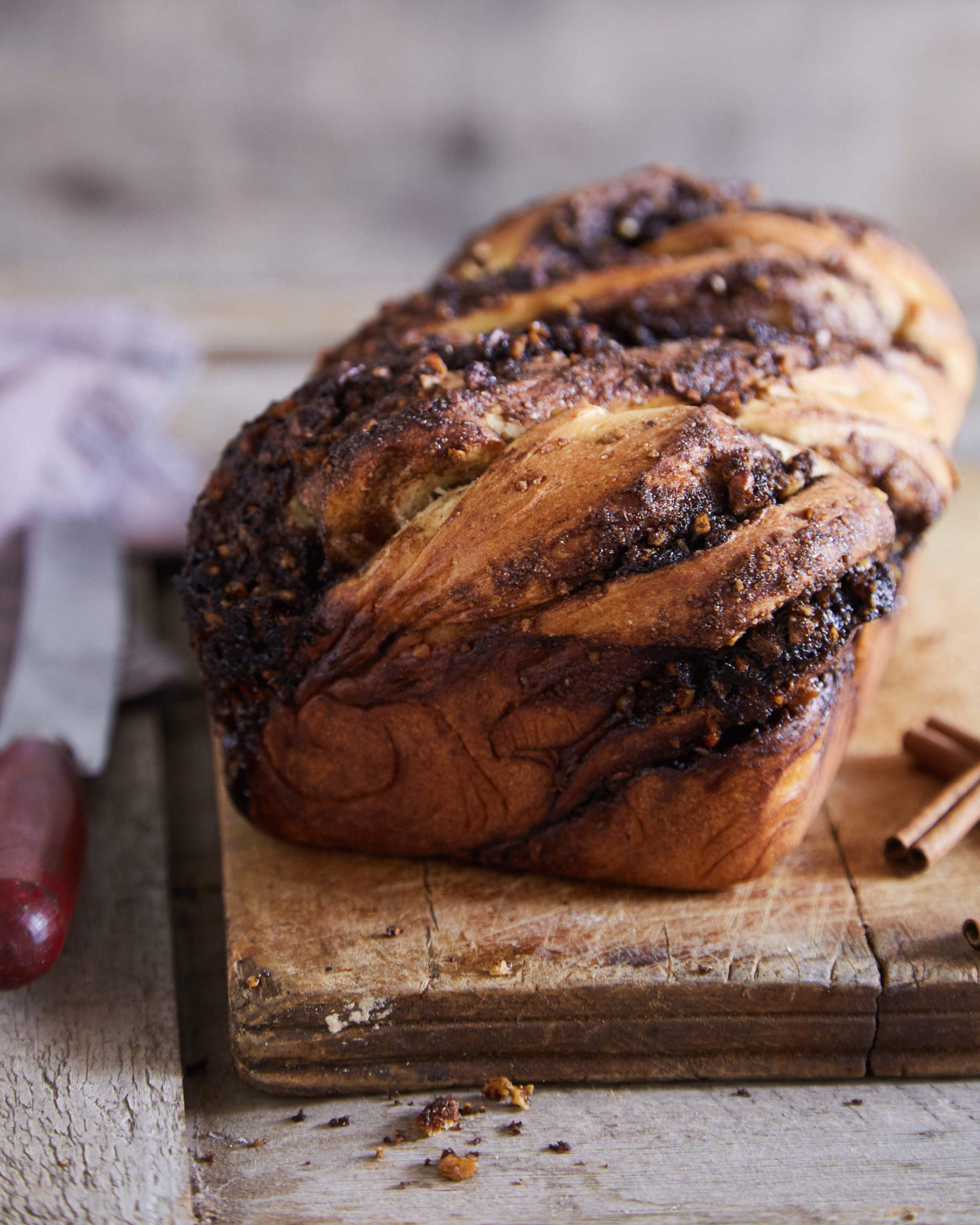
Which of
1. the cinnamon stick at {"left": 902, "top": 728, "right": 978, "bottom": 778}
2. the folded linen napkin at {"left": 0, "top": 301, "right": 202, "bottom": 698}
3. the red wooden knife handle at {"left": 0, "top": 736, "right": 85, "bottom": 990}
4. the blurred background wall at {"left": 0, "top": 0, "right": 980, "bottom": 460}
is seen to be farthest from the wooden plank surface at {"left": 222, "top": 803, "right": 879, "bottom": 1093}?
the blurred background wall at {"left": 0, "top": 0, "right": 980, "bottom": 460}

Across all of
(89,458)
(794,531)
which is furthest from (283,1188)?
(89,458)

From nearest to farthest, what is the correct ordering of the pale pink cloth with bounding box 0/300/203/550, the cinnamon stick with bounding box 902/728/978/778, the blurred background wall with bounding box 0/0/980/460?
the cinnamon stick with bounding box 902/728/978/778 < the pale pink cloth with bounding box 0/300/203/550 < the blurred background wall with bounding box 0/0/980/460

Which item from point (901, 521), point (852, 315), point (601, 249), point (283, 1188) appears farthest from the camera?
point (601, 249)

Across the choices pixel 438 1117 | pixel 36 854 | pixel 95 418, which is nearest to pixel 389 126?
pixel 95 418

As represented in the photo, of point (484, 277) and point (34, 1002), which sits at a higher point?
point (484, 277)

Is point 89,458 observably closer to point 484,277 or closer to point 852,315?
point 484,277

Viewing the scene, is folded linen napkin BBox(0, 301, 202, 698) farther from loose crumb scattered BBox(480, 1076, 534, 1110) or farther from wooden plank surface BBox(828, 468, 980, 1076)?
wooden plank surface BBox(828, 468, 980, 1076)

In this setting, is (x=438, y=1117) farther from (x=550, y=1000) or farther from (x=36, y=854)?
(x=36, y=854)
